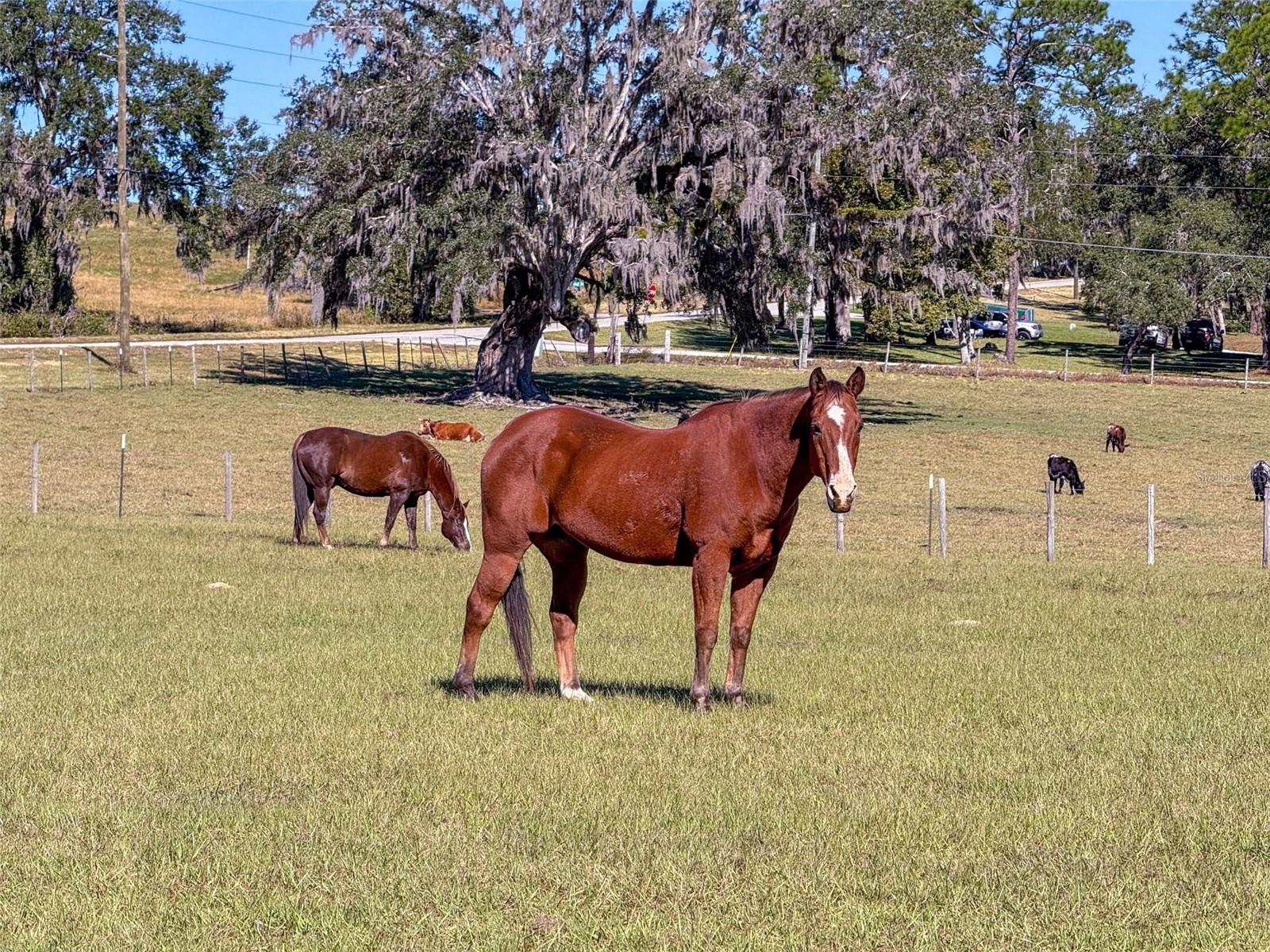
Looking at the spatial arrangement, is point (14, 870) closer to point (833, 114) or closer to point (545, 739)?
point (545, 739)

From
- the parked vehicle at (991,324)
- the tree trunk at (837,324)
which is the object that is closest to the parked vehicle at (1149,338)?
the parked vehicle at (991,324)

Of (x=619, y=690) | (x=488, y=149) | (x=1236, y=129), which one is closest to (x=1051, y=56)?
(x=1236, y=129)

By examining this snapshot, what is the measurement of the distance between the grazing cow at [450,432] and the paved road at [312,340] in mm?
16223

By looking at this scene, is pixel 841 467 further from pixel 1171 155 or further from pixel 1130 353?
pixel 1171 155

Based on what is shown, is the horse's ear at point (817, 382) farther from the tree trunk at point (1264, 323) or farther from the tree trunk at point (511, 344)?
the tree trunk at point (1264, 323)

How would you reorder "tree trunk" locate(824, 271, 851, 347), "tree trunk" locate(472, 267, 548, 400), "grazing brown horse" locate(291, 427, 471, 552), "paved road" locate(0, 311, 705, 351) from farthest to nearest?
"tree trunk" locate(824, 271, 851, 347) → "paved road" locate(0, 311, 705, 351) → "tree trunk" locate(472, 267, 548, 400) → "grazing brown horse" locate(291, 427, 471, 552)

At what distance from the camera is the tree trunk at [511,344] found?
5412 cm

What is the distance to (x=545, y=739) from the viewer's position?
10.8 m

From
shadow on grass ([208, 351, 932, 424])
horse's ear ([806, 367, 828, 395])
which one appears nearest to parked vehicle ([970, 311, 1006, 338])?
shadow on grass ([208, 351, 932, 424])

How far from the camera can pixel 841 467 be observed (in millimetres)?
10469

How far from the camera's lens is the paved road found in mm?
67000

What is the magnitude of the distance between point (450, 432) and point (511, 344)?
9.32 metres

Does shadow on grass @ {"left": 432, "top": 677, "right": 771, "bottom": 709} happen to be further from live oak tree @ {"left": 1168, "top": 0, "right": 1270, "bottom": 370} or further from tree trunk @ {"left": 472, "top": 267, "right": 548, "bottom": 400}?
live oak tree @ {"left": 1168, "top": 0, "right": 1270, "bottom": 370}

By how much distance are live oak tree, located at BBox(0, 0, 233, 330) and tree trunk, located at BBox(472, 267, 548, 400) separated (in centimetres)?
2551
